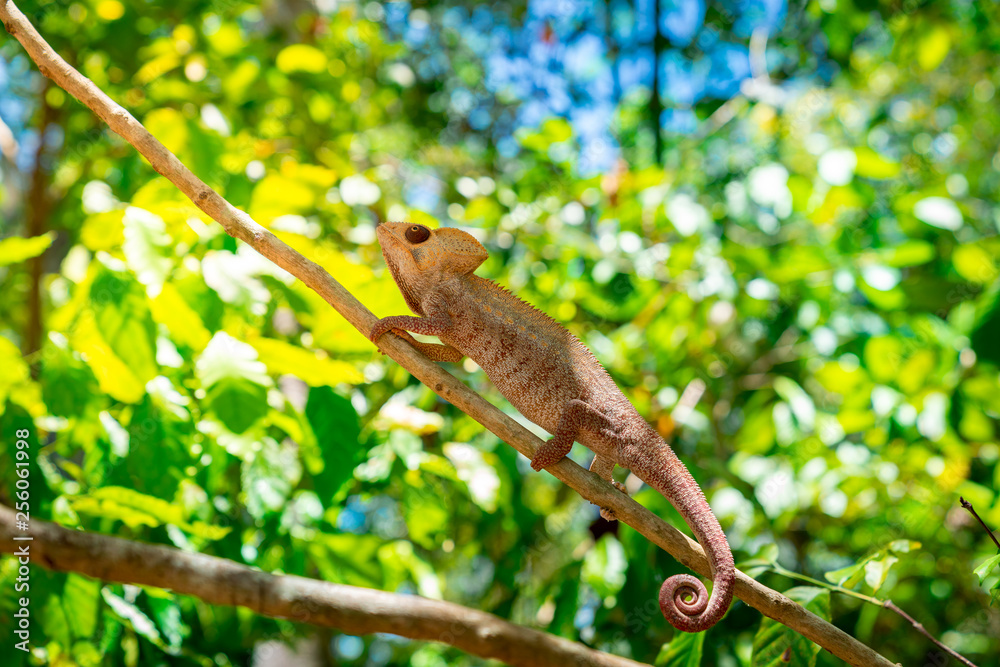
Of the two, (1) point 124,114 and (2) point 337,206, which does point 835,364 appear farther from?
(1) point 124,114

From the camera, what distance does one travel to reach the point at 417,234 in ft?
7.29

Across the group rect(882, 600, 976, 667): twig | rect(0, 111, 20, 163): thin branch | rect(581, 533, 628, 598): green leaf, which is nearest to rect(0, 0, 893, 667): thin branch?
rect(882, 600, 976, 667): twig

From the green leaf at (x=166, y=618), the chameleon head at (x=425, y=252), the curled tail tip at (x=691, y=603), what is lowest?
the green leaf at (x=166, y=618)

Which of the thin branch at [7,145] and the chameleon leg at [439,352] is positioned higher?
the chameleon leg at [439,352]

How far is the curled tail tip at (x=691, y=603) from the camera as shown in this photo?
1581 mm

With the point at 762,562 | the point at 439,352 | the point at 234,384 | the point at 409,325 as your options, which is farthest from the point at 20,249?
the point at 762,562

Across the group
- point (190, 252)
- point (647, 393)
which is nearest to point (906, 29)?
point (647, 393)

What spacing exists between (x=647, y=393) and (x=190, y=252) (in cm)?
201

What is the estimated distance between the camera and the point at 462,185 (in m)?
3.44

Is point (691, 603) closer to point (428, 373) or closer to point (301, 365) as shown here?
point (428, 373)

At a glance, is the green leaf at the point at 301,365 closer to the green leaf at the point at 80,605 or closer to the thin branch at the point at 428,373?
the thin branch at the point at 428,373

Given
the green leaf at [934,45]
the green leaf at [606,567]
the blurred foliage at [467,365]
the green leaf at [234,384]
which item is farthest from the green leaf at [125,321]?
the green leaf at [934,45]

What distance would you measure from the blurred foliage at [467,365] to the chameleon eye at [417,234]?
204mm

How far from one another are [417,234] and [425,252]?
71 mm
